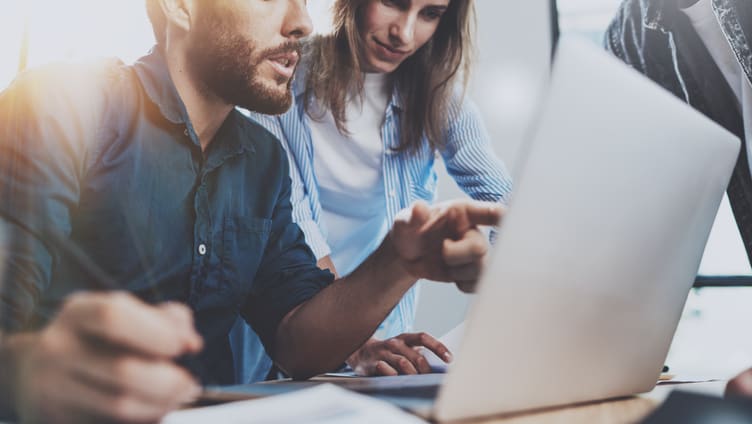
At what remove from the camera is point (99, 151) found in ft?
2.92

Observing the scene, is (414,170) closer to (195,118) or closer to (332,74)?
(332,74)

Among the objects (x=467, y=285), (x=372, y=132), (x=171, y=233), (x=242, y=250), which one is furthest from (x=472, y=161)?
(x=467, y=285)

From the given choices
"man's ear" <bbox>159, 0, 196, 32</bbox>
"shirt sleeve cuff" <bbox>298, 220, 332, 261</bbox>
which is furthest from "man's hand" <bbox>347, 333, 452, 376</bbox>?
"man's ear" <bbox>159, 0, 196, 32</bbox>

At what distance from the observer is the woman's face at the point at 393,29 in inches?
58.6

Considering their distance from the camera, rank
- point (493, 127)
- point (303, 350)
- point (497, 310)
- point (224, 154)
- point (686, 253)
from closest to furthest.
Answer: point (497, 310) → point (686, 253) → point (303, 350) → point (224, 154) → point (493, 127)

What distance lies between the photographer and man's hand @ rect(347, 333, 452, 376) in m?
0.86

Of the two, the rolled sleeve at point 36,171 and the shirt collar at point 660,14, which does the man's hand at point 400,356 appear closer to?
the rolled sleeve at point 36,171

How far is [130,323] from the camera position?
0.33 meters

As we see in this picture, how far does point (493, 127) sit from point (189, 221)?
4.69 ft

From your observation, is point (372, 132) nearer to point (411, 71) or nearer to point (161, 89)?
point (411, 71)

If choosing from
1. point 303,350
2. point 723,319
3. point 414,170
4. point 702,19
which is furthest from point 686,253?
point 723,319

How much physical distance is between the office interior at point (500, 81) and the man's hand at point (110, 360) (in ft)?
1.52

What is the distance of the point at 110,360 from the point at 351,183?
1.18 metres

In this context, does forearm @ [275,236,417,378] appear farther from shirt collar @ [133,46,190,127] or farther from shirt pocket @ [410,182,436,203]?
shirt pocket @ [410,182,436,203]
